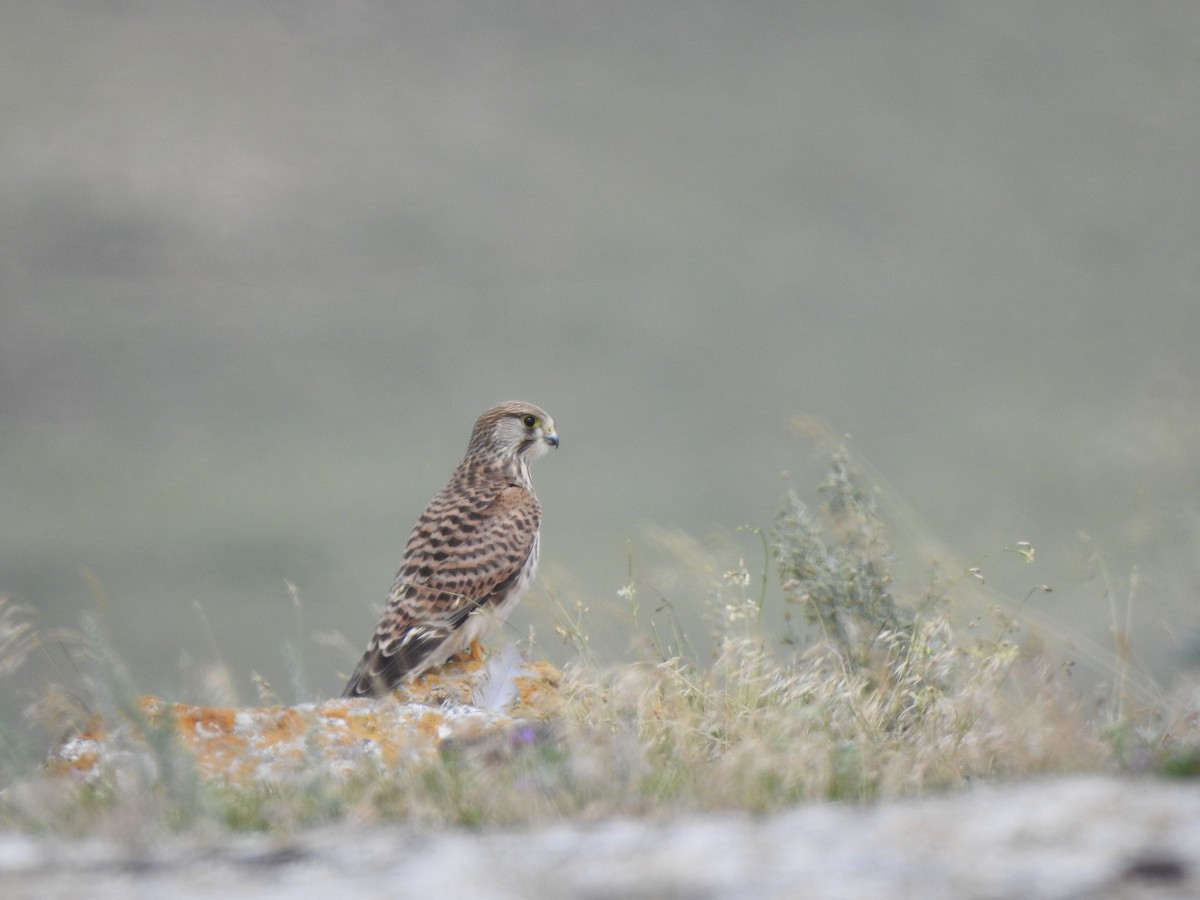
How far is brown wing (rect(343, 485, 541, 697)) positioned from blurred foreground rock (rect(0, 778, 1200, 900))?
3.58 m

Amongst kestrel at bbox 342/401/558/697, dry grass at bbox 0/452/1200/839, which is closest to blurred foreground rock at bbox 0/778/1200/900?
dry grass at bbox 0/452/1200/839

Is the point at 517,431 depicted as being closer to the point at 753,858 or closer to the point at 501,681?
the point at 501,681

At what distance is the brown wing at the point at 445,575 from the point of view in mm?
6457

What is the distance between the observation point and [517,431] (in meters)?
7.72

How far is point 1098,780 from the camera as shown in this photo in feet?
8.32

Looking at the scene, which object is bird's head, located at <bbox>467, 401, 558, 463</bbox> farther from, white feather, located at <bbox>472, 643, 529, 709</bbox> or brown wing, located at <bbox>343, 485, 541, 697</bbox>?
white feather, located at <bbox>472, 643, 529, 709</bbox>

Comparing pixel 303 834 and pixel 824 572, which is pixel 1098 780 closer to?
pixel 303 834

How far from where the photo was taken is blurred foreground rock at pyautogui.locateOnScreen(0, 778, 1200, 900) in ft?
6.69

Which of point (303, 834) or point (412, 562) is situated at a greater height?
point (412, 562)

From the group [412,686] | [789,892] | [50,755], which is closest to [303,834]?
[789,892]

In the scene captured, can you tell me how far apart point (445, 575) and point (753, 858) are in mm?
4627

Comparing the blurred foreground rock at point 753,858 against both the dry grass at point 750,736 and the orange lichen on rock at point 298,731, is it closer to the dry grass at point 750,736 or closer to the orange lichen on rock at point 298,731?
the dry grass at point 750,736

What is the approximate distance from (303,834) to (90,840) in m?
0.54

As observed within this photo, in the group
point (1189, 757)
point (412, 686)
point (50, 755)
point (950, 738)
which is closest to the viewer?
point (1189, 757)
